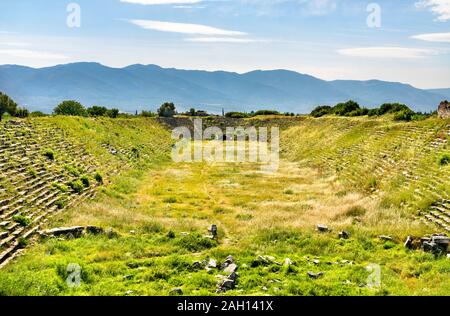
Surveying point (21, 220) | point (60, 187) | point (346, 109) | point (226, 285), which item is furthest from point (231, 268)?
point (346, 109)

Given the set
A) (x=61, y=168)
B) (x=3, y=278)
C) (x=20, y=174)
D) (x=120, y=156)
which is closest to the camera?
(x=3, y=278)

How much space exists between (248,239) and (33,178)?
13.2 meters

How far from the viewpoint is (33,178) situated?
2392 cm

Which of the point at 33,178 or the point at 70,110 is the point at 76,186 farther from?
the point at 70,110

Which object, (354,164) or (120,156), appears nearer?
(354,164)

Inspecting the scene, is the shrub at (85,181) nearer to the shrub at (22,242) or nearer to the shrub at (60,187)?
the shrub at (60,187)

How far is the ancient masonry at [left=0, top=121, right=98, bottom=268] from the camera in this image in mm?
17281

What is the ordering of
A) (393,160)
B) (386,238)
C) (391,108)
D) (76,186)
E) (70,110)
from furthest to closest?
(70,110) → (391,108) → (393,160) → (76,186) → (386,238)

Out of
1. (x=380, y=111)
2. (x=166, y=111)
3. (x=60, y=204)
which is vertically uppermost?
(x=166, y=111)

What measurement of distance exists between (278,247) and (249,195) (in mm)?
14082

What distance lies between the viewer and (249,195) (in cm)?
3166

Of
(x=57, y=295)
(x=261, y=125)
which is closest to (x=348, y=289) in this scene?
(x=57, y=295)

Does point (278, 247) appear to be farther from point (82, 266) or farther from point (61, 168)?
point (61, 168)
